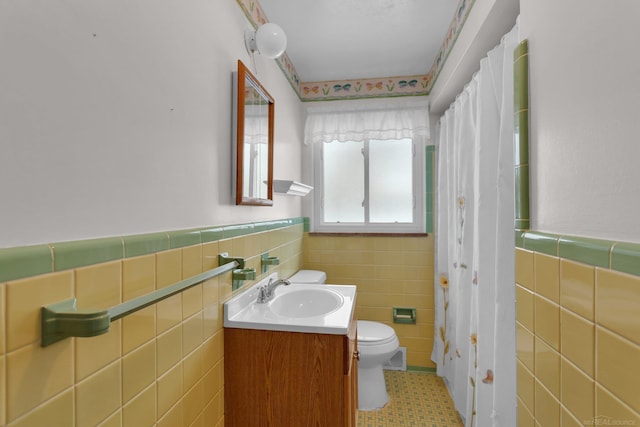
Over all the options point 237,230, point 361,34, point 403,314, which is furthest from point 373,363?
point 361,34

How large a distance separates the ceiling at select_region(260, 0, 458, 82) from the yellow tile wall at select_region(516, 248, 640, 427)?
4.92 ft

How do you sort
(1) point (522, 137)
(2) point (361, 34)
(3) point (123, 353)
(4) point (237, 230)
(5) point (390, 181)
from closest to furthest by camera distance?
(3) point (123, 353) < (1) point (522, 137) < (4) point (237, 230) < (2) point (361, 34) < (5) point (390, 181)

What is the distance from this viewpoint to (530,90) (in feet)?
3.19

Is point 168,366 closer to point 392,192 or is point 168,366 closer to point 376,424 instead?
point 376,424

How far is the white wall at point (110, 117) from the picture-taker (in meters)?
0.56

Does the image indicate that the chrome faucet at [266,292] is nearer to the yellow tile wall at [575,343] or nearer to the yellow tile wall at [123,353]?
the yellow tile wall at [123,353]

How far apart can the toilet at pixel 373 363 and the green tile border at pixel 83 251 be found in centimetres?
135

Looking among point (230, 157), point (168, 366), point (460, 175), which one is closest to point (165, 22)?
point (230, 157)

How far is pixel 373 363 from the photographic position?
208 centimetres

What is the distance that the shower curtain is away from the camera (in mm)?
1278

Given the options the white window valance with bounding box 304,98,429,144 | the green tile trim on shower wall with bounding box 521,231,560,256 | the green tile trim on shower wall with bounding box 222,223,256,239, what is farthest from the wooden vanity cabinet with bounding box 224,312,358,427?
the white window valance with bounding box 304,98,429,144

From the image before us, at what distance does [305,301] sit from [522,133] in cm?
133

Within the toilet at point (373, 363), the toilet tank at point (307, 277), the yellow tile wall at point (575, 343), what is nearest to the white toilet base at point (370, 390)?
the toilet at point (373, 363)

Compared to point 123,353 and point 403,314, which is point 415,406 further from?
point 123,353
